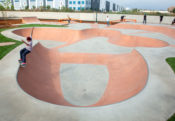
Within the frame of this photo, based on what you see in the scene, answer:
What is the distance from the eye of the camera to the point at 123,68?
431 inches

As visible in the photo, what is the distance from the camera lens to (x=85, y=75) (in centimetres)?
1087

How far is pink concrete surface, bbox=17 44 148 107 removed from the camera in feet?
22.9

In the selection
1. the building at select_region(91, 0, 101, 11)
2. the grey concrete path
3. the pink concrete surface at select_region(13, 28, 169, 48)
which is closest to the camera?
the grey concrete path

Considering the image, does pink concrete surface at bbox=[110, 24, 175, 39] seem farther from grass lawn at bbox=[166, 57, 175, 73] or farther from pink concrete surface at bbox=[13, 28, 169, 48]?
grass lawn at bbox=[166, 57, 175, 73]

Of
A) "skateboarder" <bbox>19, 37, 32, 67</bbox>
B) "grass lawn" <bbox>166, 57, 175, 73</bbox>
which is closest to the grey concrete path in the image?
"skateboarder" <bbox>19, 37, 32, 67</bbox>

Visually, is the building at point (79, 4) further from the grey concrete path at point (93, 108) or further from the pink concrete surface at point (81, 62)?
the grey concrete path at point (93, 108)

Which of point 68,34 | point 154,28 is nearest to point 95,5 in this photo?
point 154,28

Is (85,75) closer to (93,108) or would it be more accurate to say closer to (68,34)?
(93,108)

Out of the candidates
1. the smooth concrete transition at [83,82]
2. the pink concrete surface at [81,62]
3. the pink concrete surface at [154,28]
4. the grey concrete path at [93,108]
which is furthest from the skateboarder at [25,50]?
the pink concrete surface at [154,28]

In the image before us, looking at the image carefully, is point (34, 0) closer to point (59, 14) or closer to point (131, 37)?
point (59, 14)

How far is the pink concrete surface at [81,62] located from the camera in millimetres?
6977

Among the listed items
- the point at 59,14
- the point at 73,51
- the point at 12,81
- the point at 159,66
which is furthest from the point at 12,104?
the point at 59,14

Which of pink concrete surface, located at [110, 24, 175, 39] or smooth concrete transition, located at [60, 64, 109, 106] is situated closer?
smooth concrete transition, located at [60, 64, 109, 106]

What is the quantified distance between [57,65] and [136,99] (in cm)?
821
